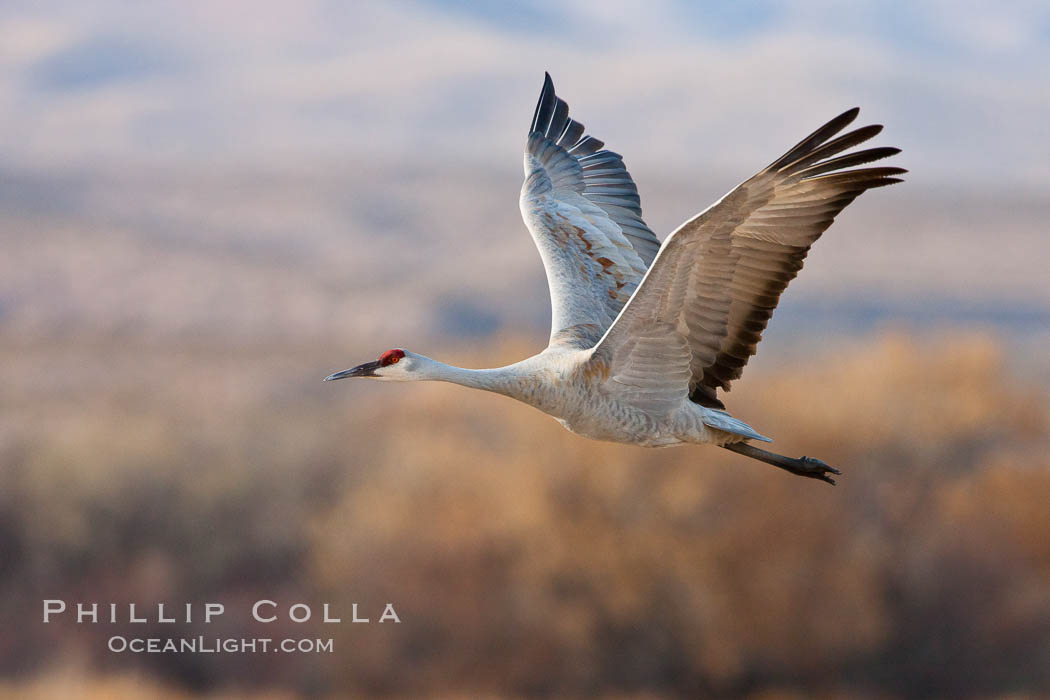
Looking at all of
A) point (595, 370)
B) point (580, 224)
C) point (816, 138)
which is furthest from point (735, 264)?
point (580, 224)

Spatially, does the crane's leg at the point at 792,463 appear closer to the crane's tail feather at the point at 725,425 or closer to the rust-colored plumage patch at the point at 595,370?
the crane's tail feather at the point at 725,425

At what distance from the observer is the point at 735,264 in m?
8.82

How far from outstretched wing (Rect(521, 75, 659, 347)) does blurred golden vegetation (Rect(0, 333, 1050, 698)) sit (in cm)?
1793

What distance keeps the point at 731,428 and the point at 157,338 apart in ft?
265

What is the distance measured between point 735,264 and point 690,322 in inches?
21.1

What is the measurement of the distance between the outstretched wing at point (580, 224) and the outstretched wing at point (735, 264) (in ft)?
3.97

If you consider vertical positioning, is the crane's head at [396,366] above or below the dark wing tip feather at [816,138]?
below

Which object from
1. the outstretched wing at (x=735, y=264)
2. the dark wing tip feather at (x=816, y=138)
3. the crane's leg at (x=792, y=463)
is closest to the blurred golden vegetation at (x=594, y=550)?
the crane's leg at (x=792, y=463)

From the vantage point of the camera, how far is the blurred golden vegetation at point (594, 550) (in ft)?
104

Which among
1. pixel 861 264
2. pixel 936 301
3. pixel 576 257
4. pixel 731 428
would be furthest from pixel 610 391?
pixel 861 264

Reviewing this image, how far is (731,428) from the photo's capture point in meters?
9.44

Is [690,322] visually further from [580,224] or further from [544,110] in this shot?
[544,110]

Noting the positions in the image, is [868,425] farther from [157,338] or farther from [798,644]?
[157,338]

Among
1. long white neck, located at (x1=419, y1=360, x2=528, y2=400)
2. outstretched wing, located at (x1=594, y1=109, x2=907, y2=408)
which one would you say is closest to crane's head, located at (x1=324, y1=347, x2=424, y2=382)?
long white neck, located at (x1=419, y1=360, x2=528, y2=400)
